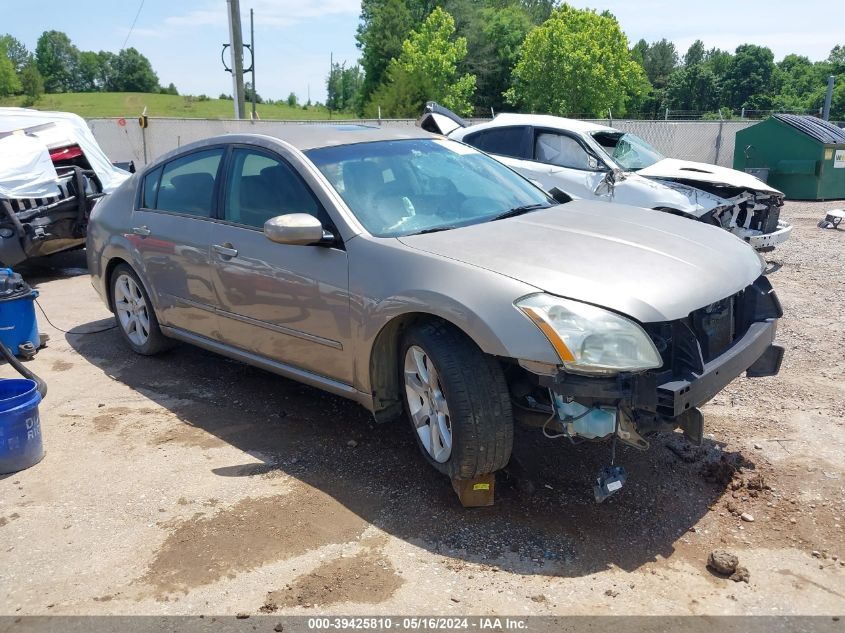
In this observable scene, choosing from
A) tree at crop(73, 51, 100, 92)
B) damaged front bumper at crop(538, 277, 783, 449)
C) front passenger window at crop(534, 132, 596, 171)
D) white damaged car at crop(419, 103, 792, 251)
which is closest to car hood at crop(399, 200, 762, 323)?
damaged front bumper at crop(538, 277, 783, 449)

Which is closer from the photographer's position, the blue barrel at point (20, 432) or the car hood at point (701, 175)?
the blue barrel at point (20, 432)

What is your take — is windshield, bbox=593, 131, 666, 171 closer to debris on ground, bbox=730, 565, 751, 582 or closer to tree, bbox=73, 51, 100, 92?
debris on ground, bbox=730, 565, 751, 582

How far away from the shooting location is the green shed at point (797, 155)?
634 inches

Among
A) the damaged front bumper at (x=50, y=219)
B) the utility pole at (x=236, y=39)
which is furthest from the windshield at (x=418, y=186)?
the utility pole at (x=236, y=39)

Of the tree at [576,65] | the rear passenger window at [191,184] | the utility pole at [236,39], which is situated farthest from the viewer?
the tree at [576,65]

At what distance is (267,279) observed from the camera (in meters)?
4.16

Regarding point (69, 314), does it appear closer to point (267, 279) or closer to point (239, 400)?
point (239, 400)

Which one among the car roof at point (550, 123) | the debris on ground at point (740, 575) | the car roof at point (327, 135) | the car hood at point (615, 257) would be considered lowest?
the debris on ground at point (740, 575)

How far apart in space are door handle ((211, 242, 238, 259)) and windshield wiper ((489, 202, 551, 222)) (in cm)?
155

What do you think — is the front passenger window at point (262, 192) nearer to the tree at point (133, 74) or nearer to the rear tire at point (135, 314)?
the rear tire at point (135, 314)

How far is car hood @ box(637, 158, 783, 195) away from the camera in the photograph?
8648 mm

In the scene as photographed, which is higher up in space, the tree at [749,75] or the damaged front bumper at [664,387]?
the tree at [749,75]

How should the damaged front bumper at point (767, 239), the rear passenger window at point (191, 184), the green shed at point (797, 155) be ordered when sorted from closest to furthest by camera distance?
1. the rear passenger window at point (191, 184)
2. the damaged front bumper at point (767, 239)
3. the green shed at point (797, 155)

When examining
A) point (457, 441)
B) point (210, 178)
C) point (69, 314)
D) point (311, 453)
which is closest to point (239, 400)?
point (311, 453)
